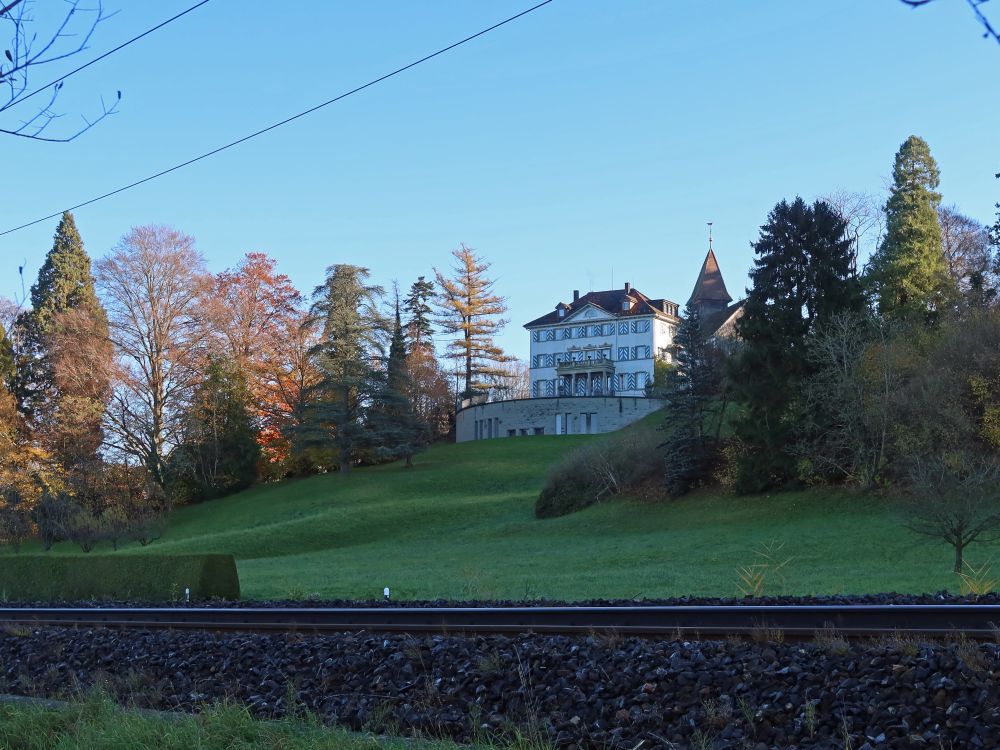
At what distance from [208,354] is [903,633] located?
58294 millimetres

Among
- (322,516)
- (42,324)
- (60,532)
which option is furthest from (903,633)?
(42,324)

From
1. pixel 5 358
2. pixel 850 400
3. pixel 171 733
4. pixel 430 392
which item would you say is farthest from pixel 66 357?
pixel 171 733

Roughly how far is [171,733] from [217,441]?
58.9 m

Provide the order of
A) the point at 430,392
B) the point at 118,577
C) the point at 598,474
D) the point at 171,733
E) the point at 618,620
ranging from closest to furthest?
the point at 171,733
the point at 618,620
the point at 118,577
the point at 598,474
the point at 430,392

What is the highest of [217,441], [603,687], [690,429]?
[217,441]

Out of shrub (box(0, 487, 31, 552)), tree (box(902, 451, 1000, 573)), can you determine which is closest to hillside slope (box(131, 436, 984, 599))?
tree (box(902, 451, 1000, 573))

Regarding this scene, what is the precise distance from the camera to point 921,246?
5175 cm

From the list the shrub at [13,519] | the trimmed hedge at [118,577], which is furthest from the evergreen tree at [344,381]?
the trimmed hedge at [118,577]

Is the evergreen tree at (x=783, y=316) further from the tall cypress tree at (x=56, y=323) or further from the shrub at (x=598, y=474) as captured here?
the tall cypress tree at (x=56, y=323)

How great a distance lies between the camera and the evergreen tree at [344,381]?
63250 millimetres

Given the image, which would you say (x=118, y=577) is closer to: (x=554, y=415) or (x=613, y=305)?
(x=554, y=415)

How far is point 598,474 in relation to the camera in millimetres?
44375

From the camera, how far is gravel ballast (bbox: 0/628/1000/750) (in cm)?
584

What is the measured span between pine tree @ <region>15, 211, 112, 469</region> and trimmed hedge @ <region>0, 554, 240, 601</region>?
35.7 metres
